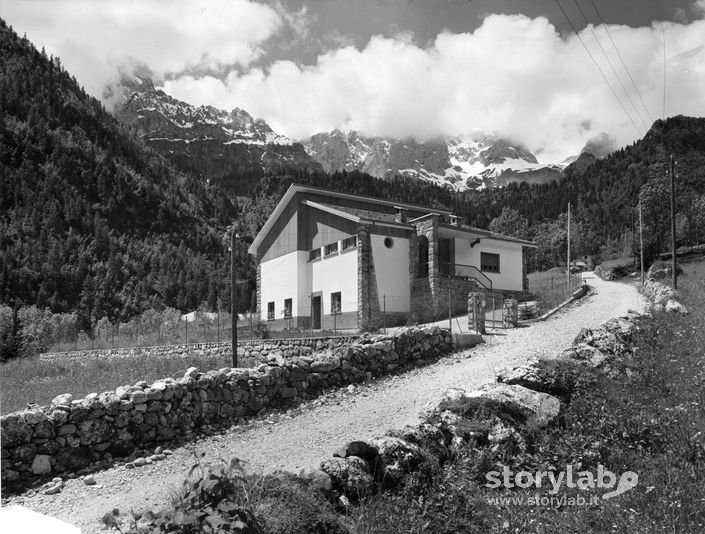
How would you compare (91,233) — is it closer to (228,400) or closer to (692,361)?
(228,400)

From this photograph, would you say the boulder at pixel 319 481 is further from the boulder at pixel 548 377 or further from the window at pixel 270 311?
the window at pixel 270 311

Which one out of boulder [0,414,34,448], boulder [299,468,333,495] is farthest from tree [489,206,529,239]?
boulder [299,468,333,495]

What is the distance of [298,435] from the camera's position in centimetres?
748

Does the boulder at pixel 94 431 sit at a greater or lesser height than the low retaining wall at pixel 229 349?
greater

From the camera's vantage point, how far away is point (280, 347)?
71.1 ft

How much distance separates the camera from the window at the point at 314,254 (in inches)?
1188

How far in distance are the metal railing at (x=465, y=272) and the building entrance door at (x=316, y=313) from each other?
26.2 feet

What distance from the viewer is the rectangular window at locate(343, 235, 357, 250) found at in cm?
2696

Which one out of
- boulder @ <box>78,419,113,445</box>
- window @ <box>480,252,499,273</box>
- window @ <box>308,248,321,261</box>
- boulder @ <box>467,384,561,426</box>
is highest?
window @ <box>308,248,321,261</box>

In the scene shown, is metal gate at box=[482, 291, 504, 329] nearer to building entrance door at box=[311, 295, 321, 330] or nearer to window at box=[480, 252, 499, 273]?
window at box=[480, 252, 499, 273]

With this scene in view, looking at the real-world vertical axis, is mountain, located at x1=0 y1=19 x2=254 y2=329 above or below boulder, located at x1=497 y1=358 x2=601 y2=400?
above

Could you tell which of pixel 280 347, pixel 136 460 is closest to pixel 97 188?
pixel 136 460

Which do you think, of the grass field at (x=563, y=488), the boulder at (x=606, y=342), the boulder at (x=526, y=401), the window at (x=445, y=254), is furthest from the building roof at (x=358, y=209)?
the grass field at (x=563, y=488)

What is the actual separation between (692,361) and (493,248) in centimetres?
2445
